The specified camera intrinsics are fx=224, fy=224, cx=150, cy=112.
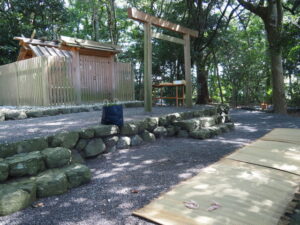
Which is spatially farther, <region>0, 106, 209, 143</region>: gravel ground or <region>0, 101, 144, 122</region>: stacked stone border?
<region>0, 101, 144, 122</region>: stacked stone border

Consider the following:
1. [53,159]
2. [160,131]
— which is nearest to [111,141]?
[53,159]

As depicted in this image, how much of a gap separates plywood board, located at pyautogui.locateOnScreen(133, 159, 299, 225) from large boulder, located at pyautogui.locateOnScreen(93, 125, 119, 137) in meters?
1.61

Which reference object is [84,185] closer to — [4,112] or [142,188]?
[142,188]

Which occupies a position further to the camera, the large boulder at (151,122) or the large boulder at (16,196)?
the large boulder at (151,122)

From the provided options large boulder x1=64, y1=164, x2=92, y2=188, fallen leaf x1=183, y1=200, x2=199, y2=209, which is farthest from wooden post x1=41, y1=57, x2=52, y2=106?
fallen leaf x1=183, y1=200, x2=199, y2=209

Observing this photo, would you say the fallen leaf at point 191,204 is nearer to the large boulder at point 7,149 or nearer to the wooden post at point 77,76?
the large boulder at point 7,149

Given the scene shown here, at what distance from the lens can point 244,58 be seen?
35.2ft

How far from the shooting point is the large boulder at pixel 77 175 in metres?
2.46

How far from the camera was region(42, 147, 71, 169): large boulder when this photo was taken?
260 centimetres

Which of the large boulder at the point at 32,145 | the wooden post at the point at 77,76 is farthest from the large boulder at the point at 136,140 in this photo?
the wooden post at the point at 77,76

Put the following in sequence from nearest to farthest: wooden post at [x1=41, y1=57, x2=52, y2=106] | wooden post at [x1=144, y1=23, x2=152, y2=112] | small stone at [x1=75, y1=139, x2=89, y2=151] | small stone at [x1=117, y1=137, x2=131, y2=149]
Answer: small stone at [x1=75, y1=139, x2=89, y2=151] < small stone at [x1=117, y1=137, x2=131, y2=149] < wooden post at [x1=144, y1=23, x2=152, y2=112] < wooden post at [x1=41, y1=57, x2=52, y2=106]

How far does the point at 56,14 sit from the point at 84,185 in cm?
1464

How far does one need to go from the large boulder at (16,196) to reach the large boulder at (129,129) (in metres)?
1.91

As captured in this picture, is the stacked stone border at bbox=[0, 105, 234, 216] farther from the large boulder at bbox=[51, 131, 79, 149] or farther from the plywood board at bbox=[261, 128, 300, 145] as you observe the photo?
the plywood board at bbox=[261, 128, 300, 145]
